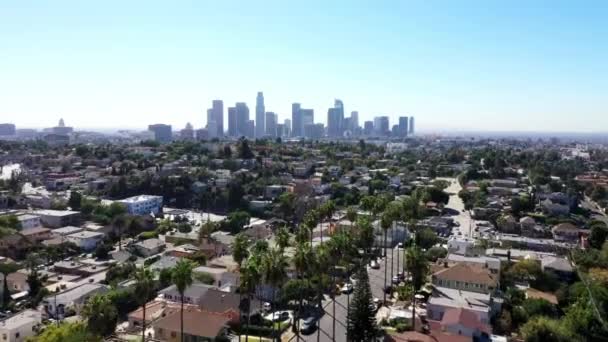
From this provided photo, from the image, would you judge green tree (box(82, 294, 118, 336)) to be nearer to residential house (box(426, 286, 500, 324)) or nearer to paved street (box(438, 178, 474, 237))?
residential house (box(426, 286, 500, 324))

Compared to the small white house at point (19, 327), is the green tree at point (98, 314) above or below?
above

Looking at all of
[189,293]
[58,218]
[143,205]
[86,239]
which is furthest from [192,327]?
[143,205]

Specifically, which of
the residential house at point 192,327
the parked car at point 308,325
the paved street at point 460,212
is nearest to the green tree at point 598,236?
the paved street at point 460,212

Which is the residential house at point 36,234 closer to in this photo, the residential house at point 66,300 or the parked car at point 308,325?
the residential house at point 66,300

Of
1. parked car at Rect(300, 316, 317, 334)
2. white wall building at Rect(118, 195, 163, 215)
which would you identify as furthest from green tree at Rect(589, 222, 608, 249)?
white wall building at Rect(118, 195, 163, 215)

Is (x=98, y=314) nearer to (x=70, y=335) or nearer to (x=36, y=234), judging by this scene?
(x=70, y=335)

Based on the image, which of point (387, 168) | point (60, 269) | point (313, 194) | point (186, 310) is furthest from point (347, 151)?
point (186, 310)

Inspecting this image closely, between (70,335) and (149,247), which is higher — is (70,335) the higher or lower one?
the higher one
